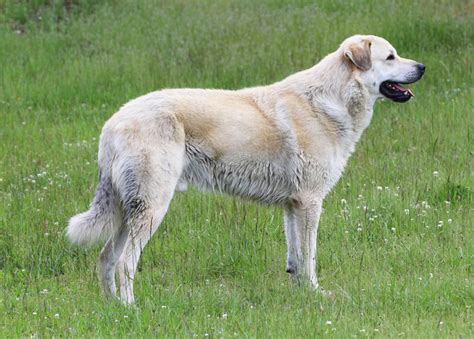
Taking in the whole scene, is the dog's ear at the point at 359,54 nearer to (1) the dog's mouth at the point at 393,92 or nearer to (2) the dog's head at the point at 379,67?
(2) the dog's head at the point at 379,67

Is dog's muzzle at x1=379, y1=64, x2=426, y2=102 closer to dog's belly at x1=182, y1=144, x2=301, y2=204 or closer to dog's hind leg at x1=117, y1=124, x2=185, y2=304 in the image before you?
dog's belly at x1=182, y1=144, x2=301, y2=204

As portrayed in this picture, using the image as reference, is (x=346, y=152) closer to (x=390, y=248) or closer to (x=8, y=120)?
(x=390, y=248)

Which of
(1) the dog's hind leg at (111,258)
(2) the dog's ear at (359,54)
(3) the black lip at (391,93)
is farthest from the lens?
(3) the black lip at (391,93)

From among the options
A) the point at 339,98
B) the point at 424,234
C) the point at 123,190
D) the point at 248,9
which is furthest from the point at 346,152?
the point at 248,9

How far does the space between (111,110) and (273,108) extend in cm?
576

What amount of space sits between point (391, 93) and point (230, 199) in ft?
6.92

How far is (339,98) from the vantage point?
785 centimetres

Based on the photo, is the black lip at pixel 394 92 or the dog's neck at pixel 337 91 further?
the black lip at pixel 394 92

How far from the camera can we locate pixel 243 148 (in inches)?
291

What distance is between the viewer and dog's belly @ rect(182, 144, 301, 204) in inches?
283

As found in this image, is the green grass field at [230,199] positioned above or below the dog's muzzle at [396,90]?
below

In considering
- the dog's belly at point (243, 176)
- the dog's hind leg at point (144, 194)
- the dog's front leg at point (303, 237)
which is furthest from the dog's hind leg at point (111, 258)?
the dog's front leg at point (303, 237)

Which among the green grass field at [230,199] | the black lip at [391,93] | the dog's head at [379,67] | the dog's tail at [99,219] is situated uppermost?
the dog's head at [379,67]

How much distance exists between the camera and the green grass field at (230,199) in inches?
255
